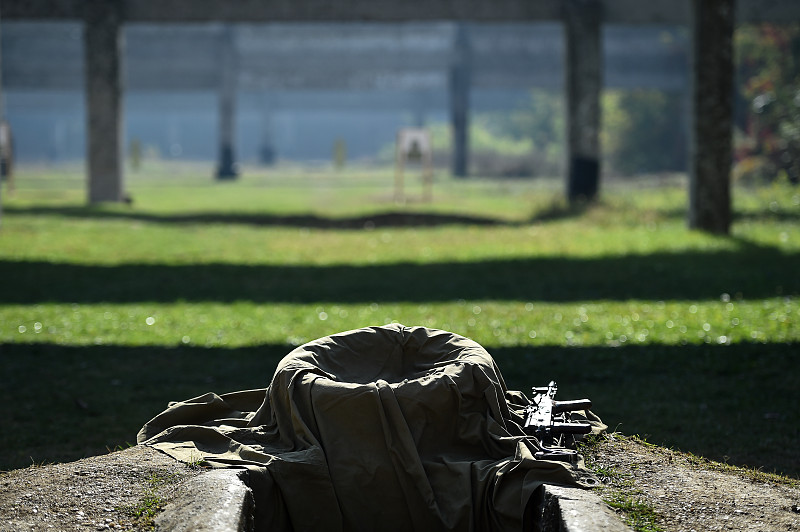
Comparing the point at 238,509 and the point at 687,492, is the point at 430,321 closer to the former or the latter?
the point at 687,492

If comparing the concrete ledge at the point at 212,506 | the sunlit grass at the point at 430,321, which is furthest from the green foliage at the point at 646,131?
the concrete ledge at the point at 212,506

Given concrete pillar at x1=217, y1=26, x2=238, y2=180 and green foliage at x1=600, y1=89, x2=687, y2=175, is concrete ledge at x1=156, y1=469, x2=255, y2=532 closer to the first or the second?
concrete pillar at x1=217, y1=26, x2=238, y2=180

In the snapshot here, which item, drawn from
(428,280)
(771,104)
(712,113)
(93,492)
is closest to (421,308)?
(428,280)

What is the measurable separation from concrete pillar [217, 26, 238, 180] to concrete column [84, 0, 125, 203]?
16493 mm

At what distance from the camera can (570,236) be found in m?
16.8

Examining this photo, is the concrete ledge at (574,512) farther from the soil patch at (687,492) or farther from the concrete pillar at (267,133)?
the concrete pillar at (267,133)

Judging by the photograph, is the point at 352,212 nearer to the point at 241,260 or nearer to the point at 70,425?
the point at 241,260

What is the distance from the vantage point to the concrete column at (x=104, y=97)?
75.2 ft

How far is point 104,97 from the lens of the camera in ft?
76.7

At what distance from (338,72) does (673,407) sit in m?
36.0

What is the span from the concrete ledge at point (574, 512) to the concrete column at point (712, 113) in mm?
12506

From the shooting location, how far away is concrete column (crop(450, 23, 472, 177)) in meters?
41.0

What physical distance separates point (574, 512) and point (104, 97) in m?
21.4

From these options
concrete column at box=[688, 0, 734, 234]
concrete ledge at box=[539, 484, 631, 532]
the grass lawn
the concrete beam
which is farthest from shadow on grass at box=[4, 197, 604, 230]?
concrete ledge at box=[539, 484, 631, 532]
